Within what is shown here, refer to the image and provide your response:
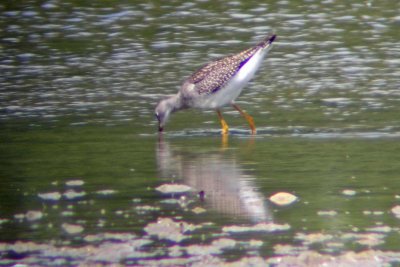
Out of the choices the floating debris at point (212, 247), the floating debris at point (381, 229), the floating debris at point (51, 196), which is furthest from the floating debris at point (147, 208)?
the floating debris at point (381, 229)

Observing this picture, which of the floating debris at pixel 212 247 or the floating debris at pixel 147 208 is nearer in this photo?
the floating debris at pixel 212 247

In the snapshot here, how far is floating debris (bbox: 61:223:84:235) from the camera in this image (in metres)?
8.26

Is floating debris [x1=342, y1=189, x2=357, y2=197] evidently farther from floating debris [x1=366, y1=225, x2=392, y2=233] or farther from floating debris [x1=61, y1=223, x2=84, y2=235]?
floating debris [x1=61, y1=223, x2=84, y2=235]

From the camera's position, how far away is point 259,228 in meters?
8.12

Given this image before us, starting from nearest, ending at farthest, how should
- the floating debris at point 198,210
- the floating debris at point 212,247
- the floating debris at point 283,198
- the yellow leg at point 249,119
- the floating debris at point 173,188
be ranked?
the floating debris at point 212,247
the floating debris at point 198,210
the floating debris at point 283,198
the floating debris at point 173,188
the yellow leg at point 249,119

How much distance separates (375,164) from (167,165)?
2.02m

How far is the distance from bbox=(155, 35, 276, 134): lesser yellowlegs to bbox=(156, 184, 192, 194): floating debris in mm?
4164

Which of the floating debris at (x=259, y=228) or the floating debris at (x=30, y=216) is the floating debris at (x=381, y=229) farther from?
the floating debris at (x=30, y=216)

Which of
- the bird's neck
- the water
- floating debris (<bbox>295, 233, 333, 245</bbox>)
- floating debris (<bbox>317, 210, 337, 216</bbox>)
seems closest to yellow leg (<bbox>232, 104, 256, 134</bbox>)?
the water

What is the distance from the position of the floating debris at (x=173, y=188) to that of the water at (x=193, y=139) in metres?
0.12

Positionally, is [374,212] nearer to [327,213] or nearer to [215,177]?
[327,213]

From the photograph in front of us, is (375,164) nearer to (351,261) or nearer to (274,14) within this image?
(351,261)

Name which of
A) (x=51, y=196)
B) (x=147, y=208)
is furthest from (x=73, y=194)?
(x=147, y=208)

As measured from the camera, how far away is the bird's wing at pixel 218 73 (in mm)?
14000
